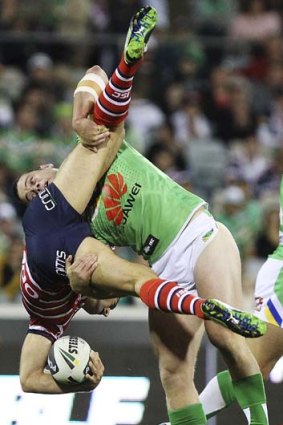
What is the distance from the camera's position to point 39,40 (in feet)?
40.0

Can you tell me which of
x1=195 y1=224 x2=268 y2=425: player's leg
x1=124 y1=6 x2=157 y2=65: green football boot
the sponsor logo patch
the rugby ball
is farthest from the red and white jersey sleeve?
x1=124 y1=6 x2=157 y2=65: green football boot

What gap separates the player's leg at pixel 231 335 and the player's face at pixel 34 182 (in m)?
0.95

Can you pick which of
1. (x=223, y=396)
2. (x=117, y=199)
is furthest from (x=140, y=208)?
(x=223, y=396)

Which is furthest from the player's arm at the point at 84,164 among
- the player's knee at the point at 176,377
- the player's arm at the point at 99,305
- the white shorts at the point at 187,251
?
the player's knee at the point at 176,377

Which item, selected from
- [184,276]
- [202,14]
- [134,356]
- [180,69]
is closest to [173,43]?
[180,69]

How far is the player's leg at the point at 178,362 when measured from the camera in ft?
19.9

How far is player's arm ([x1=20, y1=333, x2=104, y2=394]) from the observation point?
6.02 m

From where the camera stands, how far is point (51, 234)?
601 cm

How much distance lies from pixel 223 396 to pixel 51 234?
4.07 ft

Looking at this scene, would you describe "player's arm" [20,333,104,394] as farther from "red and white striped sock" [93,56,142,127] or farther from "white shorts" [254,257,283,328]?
"red and white striped sock" [93,56,142,127]

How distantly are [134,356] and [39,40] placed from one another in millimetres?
5623

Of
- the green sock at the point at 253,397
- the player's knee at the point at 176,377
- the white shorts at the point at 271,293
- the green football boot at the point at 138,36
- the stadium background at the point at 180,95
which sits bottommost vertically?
the stadium background at the point at 180,95

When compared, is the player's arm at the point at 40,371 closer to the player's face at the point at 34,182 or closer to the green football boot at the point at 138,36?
the player's face at the point at 34,182

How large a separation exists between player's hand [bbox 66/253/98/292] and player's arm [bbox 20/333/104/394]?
0.42m
